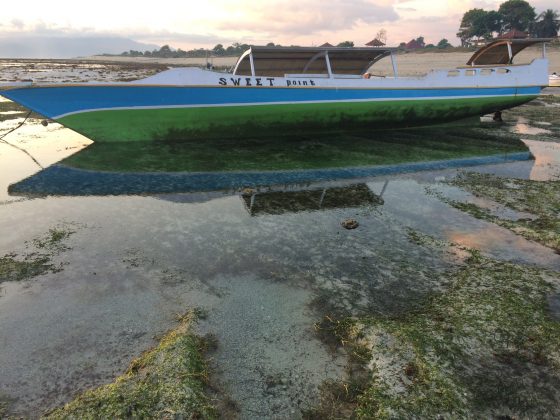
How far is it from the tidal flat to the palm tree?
292 feet

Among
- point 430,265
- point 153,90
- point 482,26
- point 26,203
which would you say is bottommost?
point 430,265

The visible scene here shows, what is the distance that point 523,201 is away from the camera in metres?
7.98

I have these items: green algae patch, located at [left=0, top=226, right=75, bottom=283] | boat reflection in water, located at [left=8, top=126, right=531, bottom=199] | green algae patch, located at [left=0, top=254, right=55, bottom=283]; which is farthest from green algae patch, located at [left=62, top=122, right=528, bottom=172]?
green algae patch, located at [left=0, top=254, right=55, bottom=283]

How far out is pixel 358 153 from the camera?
12.1 m

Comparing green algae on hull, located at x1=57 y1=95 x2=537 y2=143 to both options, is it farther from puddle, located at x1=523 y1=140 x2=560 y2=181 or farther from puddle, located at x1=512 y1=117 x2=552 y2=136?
puddle, located at x1=523 y1=140 x2=560 y2=181

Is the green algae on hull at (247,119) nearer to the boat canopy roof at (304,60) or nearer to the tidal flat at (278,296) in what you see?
the boat canopy roof at (304,60)

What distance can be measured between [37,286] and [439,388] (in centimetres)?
500

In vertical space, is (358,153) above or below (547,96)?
below

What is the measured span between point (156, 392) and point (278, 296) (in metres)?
1.93

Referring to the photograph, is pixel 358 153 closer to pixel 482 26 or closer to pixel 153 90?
pixel 153 90

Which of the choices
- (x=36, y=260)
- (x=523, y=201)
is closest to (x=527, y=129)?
(x=523, y=201)

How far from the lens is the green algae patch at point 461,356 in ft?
10.9

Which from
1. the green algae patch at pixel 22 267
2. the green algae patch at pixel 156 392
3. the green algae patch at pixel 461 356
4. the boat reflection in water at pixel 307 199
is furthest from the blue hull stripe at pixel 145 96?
the green algae patch at pixel 156 392

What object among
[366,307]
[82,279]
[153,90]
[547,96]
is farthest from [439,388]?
[547,96]
